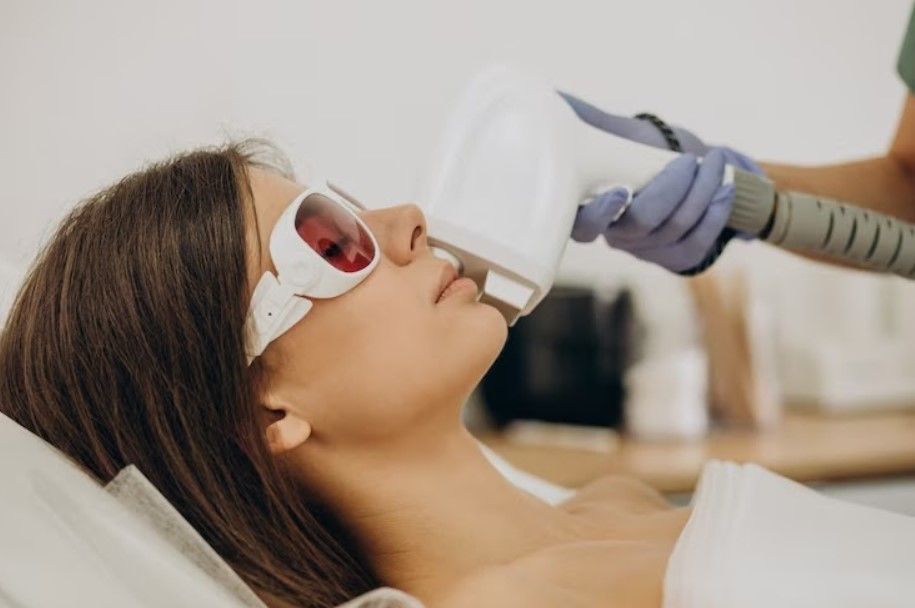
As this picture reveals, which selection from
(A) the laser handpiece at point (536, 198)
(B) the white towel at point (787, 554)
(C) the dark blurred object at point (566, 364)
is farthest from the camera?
(C) the dark blurred object at point (566, 364)

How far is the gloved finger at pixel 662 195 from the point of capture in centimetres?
114

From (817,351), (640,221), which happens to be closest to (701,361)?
(817,351)

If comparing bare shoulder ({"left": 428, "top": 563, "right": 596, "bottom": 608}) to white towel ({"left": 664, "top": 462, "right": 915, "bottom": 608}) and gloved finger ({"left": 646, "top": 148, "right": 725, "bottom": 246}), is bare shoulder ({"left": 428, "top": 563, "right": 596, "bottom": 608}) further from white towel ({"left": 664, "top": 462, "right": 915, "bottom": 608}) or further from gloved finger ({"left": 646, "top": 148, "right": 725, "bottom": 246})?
gloved finger ({"left": 646, "top": 148, "right": 725, "bottom": 246})

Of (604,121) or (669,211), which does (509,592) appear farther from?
(604,121)

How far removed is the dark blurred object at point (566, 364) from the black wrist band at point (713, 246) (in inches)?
31.3

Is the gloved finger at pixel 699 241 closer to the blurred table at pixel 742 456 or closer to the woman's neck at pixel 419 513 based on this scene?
the woman's neck at pixel 419 513

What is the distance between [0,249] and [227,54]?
0.46m

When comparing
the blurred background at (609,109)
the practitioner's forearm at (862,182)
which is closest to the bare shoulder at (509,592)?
the practitioner's forearm at (862,182)

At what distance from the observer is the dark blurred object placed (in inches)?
81.4

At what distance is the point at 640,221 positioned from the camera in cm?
116

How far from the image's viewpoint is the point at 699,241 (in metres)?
1.18

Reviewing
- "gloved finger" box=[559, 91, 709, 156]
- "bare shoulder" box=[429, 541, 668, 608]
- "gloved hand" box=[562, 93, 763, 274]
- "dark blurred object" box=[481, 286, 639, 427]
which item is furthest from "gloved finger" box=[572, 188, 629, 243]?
"dark blurred object" box=[481, 286, 639, 427]

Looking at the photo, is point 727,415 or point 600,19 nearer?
point 600,19

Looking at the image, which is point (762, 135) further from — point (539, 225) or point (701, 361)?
point (539, 225)
